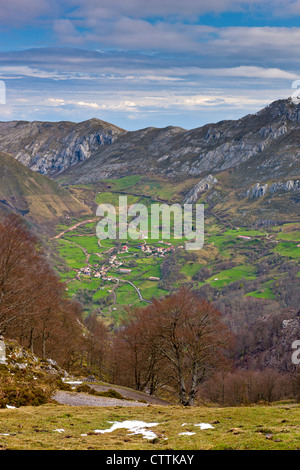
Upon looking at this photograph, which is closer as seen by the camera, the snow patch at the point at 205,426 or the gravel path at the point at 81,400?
the snow patch at the point at 205,426

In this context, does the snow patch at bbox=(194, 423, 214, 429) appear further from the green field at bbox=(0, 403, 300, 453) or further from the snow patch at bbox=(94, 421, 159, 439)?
the snow patch at bbox=(94, 421, 159, 439)

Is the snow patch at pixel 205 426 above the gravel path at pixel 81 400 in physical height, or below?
above

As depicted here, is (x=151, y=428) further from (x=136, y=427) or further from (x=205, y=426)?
(x=205, y=426)

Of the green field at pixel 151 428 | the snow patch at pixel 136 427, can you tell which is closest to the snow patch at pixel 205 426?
the green field at pixel 151 428

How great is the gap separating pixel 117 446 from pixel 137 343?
35.8 meters

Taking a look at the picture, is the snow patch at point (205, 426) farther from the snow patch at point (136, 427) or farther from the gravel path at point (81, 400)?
the gravel path at point (81, 400)

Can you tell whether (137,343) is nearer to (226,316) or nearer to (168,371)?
(168,371)

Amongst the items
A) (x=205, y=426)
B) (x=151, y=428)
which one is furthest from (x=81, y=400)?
(x=205, y=426)

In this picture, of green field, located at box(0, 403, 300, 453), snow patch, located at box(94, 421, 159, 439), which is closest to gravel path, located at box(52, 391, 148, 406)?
green field, located at box(0, 403, 300, 453)

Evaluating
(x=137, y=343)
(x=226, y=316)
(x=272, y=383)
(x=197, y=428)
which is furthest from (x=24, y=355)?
(x=226, y=316)

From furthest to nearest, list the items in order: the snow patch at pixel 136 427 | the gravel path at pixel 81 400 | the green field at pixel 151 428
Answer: the gravel path at pixel 81 400 → the snow patch at pixel 136 427 → the green field at pixel 151 428

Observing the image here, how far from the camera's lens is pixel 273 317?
14462 centimetres

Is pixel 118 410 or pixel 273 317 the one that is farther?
pixel 273 317
